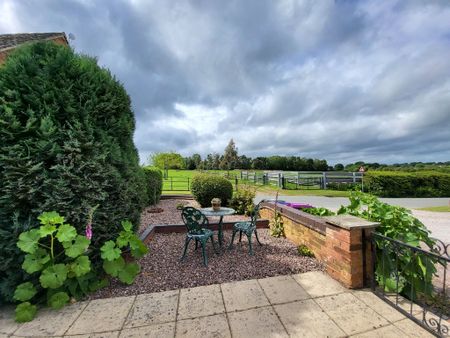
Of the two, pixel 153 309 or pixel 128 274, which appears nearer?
pixel 153 309

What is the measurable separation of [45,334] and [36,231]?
3.43 ft

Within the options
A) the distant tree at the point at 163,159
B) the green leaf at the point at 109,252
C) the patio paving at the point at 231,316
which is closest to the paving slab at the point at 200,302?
the patio paving at the point at 231,316

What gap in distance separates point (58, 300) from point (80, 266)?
0.45 metres

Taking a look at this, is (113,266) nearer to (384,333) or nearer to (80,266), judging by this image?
(80,266)

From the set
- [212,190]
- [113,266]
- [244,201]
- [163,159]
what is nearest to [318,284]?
[113,266]

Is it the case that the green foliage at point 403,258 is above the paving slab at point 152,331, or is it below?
above

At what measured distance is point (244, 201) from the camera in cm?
738

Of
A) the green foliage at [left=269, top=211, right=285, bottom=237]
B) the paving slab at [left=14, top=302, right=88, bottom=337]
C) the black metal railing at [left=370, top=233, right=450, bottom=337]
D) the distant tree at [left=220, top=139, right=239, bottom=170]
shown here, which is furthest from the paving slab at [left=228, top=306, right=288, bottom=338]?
the distant tree at [left=220, top=139, right=239, bottom=170]

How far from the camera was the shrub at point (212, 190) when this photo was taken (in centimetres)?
846

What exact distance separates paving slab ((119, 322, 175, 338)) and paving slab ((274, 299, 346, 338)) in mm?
1146

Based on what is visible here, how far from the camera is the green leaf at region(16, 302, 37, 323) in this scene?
7.71 ft

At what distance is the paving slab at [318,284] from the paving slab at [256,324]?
0.70m

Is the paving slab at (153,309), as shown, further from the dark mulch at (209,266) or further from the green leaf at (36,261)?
the green leaf at (36,261)

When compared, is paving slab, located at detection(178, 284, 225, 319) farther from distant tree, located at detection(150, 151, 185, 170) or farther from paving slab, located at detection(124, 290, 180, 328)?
distant tree, located at detection(150, 151, 185, 170)
